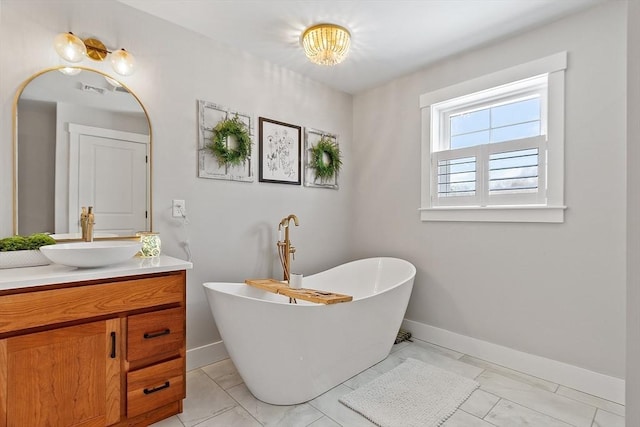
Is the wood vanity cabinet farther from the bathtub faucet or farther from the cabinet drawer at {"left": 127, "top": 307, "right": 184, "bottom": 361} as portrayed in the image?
the bathtub faucet

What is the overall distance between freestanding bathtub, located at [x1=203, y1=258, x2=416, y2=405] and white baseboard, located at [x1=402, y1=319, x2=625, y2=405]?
0.80 m

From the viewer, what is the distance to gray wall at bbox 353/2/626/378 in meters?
1.90

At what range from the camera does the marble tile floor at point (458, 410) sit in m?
1.66

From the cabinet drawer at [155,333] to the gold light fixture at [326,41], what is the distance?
74.5 inches

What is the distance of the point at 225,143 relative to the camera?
2398 millimetres

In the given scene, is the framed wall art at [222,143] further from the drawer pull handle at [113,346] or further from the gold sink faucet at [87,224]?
the drawer pull handle at [113,346]

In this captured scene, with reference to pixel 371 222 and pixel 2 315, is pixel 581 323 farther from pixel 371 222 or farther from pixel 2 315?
pixel 2 315

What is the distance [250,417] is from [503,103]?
9.08 ft

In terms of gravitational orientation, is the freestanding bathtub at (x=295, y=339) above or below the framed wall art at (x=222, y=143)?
below

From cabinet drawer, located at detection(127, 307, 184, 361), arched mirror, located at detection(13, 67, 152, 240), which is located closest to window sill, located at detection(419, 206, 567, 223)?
cabinet drawer, located at detection(127, 307, 184, 361)

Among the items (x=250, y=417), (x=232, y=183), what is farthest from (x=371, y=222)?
(x=250, y=417)

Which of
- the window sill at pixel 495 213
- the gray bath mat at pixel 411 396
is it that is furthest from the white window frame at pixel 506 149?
the gray bath mat at pixel 411 396

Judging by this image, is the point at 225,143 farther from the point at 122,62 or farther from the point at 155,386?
the point at 155,386

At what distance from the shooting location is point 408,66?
2.79 meters
